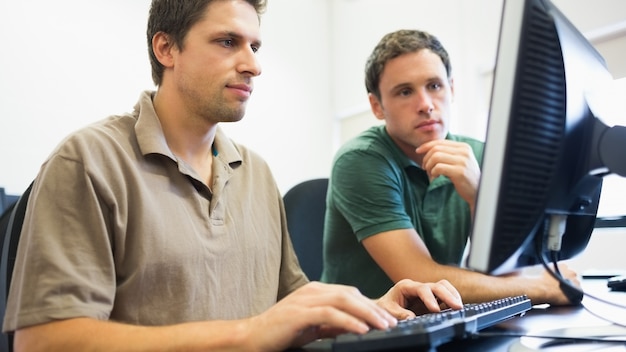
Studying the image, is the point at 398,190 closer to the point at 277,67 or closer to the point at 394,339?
the point at 394,339

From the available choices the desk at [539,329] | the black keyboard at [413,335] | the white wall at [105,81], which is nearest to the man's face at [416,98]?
the desk at [539,329]

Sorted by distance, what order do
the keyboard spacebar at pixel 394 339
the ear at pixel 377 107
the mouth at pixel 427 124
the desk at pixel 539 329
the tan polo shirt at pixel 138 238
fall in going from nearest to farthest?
the keyboard spacebar at pixel 394 339 → the desk at pixel 539 329 → the tan polo shirt at pixel 138 238 → the mouth at pixel 427 124 → the ear at pixel 377 107

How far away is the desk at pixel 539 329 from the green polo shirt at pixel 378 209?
42 cm

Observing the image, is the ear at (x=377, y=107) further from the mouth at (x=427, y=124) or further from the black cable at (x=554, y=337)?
the black cable at (x=554, y=337)

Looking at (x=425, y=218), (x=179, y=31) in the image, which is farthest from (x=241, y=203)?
(x=425, y=218)

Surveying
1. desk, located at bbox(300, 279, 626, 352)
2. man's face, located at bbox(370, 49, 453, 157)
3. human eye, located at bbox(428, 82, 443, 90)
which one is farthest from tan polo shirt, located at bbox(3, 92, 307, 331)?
human eye, located at bbox(428, 82, 443, 90)

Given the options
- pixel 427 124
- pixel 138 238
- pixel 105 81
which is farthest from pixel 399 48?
pixel 105 81

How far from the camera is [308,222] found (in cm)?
172

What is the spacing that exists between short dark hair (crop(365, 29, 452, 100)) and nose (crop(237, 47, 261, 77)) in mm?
464

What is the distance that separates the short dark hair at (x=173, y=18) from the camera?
3.98 ft

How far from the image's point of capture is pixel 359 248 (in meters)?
1.47

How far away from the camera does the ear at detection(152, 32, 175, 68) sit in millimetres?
1249

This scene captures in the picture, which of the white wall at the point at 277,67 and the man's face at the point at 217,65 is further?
the white wall at the point at 277,67

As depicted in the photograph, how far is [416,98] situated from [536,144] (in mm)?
900
